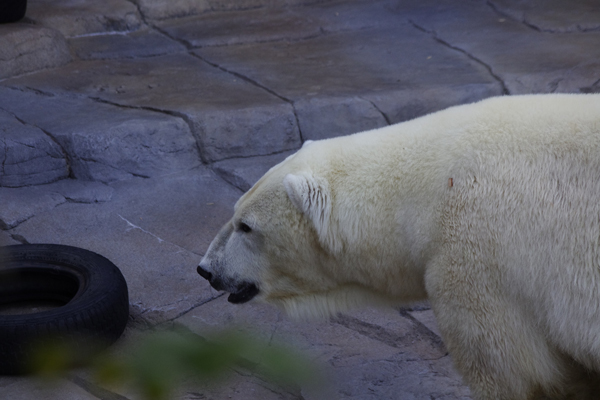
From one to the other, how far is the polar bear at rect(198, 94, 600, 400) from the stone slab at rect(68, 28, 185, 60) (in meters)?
3.80

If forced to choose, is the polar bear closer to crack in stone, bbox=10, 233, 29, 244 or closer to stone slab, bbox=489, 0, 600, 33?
crack in stone, bbox=10, 233, 29, 244

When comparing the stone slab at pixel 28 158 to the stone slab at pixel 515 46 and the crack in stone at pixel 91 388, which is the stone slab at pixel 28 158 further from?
the stone slab at pixel 515 46

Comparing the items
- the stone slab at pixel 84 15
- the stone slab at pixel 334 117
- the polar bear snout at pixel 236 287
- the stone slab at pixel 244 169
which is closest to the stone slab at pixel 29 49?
the stone slab at pixel 84 15

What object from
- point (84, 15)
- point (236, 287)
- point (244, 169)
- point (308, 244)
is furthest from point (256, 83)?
point (308, 244)

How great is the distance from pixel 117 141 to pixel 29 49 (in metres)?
1.58

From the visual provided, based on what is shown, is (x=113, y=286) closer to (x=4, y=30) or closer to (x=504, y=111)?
(x=504, y=111)

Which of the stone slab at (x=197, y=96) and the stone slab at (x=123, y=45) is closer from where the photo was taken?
the stone slab at (x=197, y=96)

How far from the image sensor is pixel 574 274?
1.62m

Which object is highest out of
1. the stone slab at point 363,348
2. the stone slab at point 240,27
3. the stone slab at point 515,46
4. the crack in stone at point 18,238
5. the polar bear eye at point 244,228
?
the stone slab at point 515,46

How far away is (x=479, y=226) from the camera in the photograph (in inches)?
67.5

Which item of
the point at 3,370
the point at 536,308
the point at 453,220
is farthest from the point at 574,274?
the point at 3,370

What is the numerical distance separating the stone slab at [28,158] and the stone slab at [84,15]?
188 centimetres

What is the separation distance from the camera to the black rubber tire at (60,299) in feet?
8.00

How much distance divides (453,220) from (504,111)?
0.36 m
